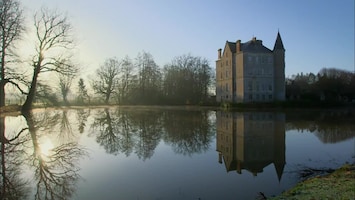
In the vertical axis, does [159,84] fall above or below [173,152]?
above

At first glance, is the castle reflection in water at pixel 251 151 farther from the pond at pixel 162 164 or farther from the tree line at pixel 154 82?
the tree line at pixel 154 82

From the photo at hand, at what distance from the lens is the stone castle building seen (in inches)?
2048

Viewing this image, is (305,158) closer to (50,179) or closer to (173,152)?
(173,152)

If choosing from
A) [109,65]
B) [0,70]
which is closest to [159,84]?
[109,65]

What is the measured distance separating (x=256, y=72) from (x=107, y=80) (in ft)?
130

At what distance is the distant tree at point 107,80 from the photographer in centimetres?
7344

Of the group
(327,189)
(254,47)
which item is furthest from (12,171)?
(254,47)

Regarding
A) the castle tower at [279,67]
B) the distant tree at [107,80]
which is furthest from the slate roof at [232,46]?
the distant tree at [107,80]

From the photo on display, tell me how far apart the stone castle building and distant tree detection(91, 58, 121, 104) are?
33.0m

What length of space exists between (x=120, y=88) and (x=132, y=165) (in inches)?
2609

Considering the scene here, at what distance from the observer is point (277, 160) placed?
10266 mm

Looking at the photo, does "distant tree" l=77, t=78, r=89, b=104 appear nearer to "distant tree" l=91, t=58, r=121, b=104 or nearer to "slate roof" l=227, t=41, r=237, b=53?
"distant tree" l=91, t=58, r=121, b=104

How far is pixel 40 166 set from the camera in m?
8.91

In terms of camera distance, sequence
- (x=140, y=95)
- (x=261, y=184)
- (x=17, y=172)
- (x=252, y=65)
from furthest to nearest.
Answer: (x=140, y=95) → (x=252, y=65) → (x=17, y=172) → (x=261, y=184)
